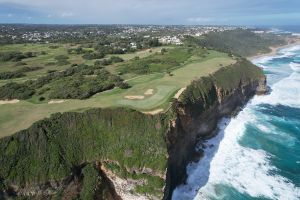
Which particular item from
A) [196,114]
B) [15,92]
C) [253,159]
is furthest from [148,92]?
[15,92]

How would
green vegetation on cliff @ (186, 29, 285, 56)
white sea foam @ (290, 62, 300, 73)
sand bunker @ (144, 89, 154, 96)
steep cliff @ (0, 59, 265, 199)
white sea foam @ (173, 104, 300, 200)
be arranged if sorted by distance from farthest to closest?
green vegetation on cliff @ (186, 29, 285, 56) → white sea foam @ (290, 62, 300, 73) → sand bunker @ (144, 89, 154, 96) → white sea foam @ (173, 104, 300, 200) → steep cliff @ (0, 59, 265, 199)

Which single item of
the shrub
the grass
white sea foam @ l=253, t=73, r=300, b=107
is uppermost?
the shrub

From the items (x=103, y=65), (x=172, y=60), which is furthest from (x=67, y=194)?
(x=172, y=60)

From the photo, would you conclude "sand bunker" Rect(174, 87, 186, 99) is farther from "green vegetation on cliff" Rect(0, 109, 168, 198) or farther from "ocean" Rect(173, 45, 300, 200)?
"ocean" Rect(173, 45, 300, 200)

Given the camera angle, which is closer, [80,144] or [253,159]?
[80,144]

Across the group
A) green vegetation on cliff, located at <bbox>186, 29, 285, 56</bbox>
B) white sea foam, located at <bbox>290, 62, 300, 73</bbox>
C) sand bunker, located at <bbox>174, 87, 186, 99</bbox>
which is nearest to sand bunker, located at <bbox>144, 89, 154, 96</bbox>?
sand bunker, located at <bbox>174, 87, 186, 99</bbox>

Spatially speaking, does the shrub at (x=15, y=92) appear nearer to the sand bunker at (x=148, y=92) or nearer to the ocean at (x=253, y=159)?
the sand bunker at (x=148, y=92)

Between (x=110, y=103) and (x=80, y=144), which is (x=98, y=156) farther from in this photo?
(x=110, y=103)
